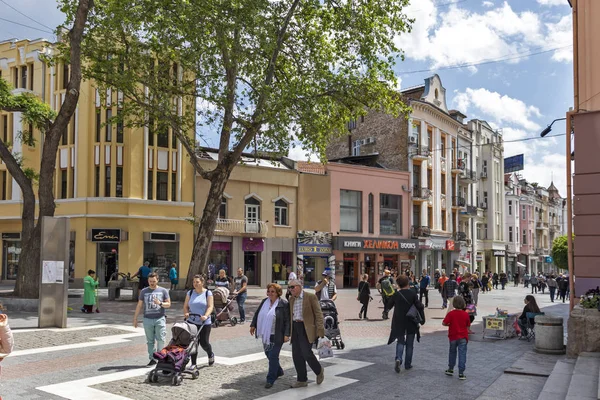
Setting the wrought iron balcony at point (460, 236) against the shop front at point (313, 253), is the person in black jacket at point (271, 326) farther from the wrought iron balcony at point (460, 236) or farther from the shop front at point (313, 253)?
the wrought iron balcony at point (460, 236)

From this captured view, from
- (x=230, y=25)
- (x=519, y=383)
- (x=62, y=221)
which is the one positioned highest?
(x=230, y=25)

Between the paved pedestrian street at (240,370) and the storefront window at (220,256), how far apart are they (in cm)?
1865

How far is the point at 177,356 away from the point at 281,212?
28843 millimetres

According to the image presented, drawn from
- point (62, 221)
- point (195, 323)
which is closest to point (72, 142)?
point (62, 221)

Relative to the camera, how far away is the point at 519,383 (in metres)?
9.39

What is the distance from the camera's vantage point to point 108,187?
1241 inches

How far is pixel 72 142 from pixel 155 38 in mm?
12766

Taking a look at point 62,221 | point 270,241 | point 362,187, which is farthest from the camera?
point 362,187

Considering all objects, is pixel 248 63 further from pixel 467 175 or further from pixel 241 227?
pixel 467 175

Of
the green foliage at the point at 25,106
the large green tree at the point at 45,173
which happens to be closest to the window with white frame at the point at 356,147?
the green foliage at the point at 25,106

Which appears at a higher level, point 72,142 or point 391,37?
point 391,37

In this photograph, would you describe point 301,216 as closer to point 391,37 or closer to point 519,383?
point 391,37

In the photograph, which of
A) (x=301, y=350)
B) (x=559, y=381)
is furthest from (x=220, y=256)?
(x=559, y=381)

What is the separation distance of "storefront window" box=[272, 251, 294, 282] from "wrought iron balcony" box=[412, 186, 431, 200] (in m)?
13.0
